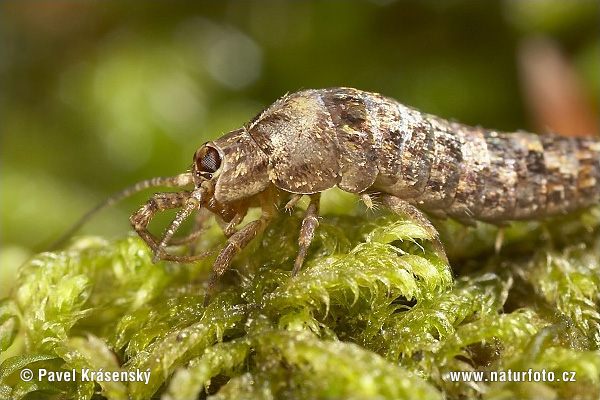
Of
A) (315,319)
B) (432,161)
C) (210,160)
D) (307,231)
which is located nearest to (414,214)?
(432,161)

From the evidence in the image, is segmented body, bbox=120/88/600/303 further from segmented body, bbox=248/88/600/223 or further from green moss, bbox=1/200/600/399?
green moss, bbox=1/200/600/399

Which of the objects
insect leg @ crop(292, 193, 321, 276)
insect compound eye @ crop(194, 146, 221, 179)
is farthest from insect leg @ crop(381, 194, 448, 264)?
insect compound eye @ crop(194, 146, 221, 179)

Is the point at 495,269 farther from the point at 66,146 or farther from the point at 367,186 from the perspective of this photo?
the point at 66,146

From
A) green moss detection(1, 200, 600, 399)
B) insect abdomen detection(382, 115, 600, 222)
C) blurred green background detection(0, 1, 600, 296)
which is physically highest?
blurred green background detection(0, 1, 600, 296)

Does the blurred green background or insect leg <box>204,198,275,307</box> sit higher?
the blurred green background

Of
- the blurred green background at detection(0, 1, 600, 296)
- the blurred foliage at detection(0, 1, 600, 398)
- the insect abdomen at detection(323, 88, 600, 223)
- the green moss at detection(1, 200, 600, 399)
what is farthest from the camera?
the blurred green background at detection(0, 1, 600, 296)

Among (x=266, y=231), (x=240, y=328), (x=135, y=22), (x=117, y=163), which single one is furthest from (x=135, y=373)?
(x=135, y=22)

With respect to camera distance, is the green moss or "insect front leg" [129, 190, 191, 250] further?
"insect front leg" [129, 190, 191, 250]
